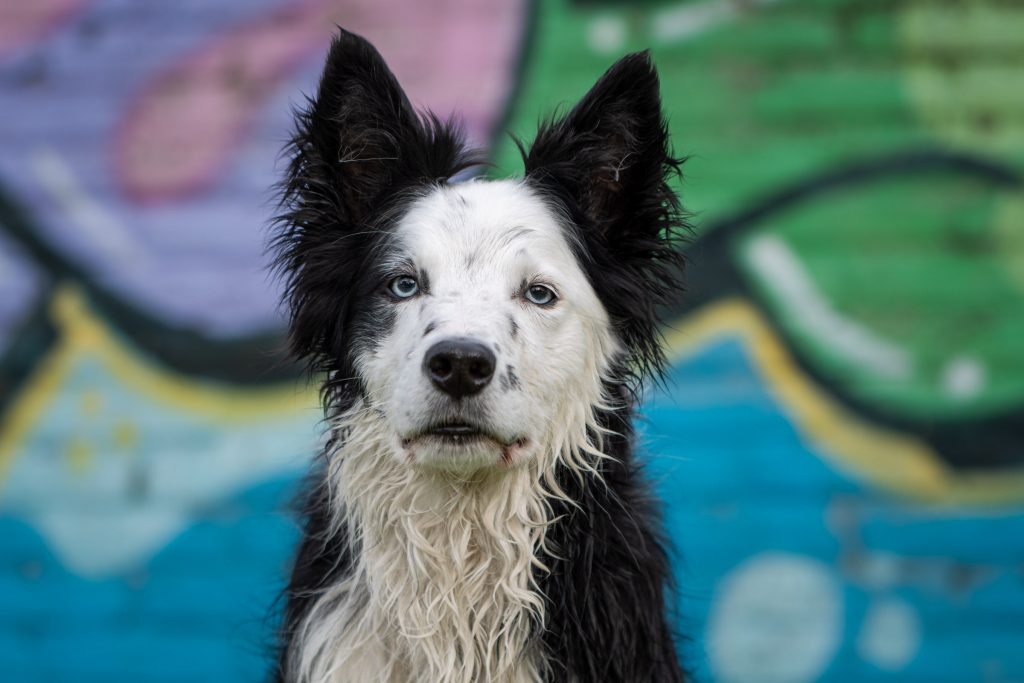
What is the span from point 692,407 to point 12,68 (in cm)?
336

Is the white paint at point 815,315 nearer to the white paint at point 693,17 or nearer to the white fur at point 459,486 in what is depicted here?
the white paint at point 693,17

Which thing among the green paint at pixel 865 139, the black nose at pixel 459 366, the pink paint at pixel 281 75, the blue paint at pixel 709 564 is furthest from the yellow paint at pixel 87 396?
the black nose at pixel 459 366

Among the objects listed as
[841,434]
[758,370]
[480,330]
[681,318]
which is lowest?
[841,434]

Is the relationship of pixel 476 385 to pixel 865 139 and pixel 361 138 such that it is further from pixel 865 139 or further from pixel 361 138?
pixel 865 139

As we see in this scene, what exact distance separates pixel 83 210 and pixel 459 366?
305 cm

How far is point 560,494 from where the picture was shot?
2.27m

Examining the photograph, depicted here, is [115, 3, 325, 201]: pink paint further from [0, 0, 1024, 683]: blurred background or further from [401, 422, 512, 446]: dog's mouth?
[401, 422, 512, 446]: dog's mouth

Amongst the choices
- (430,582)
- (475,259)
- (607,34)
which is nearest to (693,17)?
(607,34)

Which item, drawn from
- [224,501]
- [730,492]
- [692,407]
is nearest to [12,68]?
[224,501]

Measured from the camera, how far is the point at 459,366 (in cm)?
201

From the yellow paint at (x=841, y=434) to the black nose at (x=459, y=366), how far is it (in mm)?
2205

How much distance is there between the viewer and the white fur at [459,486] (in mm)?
2178

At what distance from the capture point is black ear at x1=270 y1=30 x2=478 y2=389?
7.62ft

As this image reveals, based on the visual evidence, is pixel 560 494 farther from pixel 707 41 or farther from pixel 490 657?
pixel 707 41
